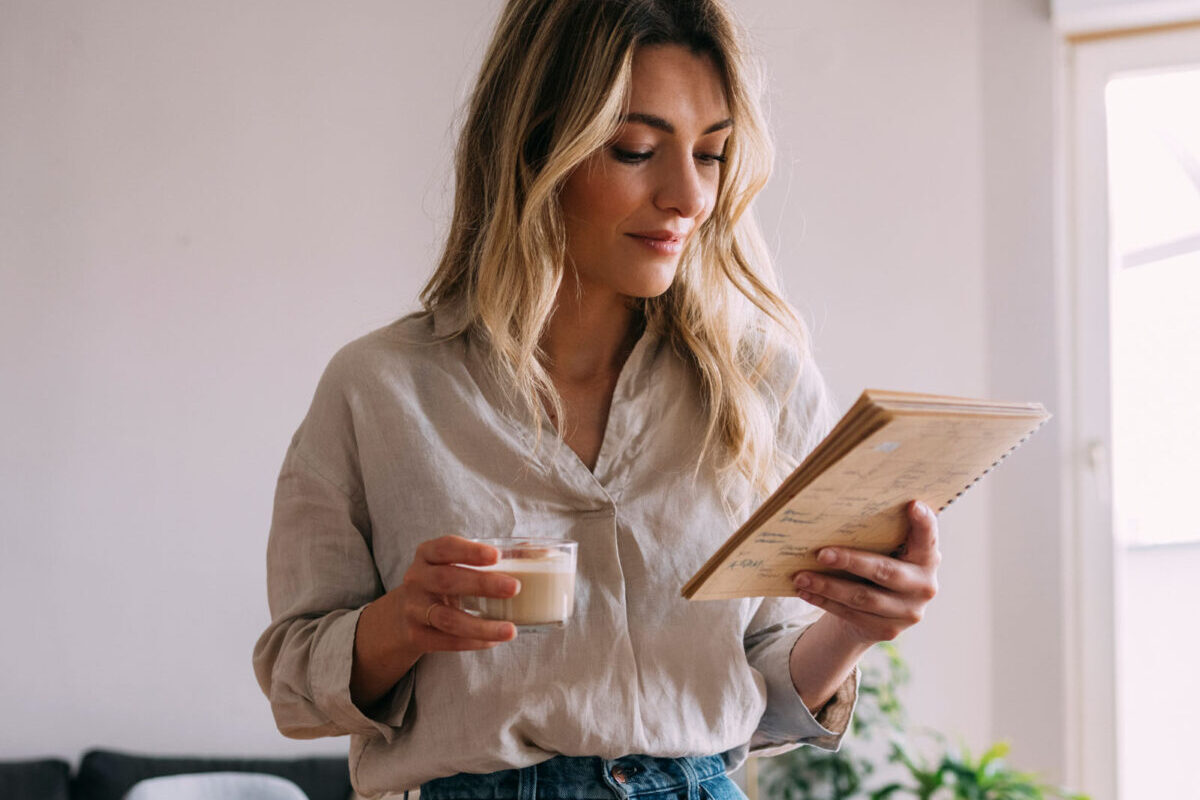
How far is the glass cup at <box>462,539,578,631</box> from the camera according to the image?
3.08ft

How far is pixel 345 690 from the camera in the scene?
3.44ft

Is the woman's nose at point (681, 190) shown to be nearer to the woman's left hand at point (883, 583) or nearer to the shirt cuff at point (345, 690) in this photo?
the woman's left hand at point (883, 583)

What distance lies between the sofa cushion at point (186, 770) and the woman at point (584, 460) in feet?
6.46

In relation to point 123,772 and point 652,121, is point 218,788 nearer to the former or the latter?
point 123,772

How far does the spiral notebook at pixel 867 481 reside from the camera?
2.85 ft

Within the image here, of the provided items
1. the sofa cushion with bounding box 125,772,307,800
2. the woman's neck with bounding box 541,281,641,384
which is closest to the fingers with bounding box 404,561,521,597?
the woman's neck with bounding box 541,281,641,384

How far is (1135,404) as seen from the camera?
2988mm

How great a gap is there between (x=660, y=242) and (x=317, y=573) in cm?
46

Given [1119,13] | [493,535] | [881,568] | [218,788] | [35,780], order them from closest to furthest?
1. [881,568]
2. [493,535]
3. [218,788]
4. [1119,13]
5. [35,780]

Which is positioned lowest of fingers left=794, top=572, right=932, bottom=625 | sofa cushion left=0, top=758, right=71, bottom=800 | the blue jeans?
sofa cushion left=0, top=758, right=71, bottom=800

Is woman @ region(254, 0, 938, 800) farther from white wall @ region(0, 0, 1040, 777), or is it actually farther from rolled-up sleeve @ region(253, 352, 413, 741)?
white wall @ region(0, 0, 1040, 777)

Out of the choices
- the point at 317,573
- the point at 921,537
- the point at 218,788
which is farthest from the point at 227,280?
the point at 921,537

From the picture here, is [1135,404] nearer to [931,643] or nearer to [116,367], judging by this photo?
[931,643]

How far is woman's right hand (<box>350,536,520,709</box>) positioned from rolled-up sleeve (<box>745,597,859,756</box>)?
0.38 meters
